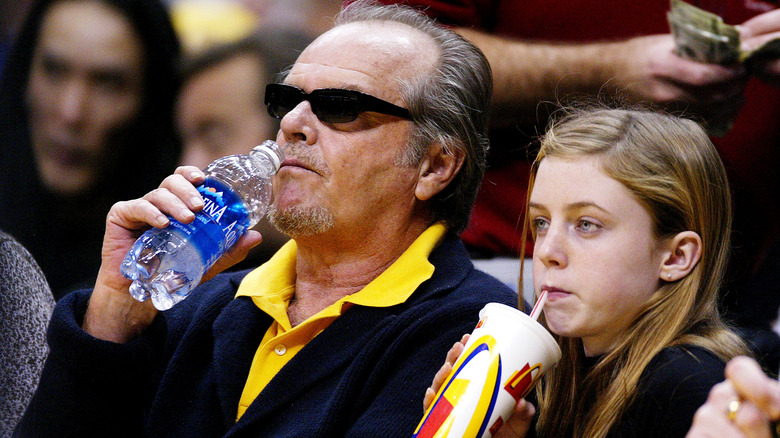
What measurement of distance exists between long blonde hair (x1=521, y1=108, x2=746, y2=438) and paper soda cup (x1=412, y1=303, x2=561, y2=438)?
0.71ft

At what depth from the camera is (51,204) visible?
2.77 meters

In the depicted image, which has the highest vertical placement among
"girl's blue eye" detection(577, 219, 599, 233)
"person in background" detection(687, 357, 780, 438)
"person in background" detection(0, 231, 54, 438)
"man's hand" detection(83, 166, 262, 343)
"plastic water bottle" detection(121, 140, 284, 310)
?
"person in background" detection(687, 357, 780, 438)

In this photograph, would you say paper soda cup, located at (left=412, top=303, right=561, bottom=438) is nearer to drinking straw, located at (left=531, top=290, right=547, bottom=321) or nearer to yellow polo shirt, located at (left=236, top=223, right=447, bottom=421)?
drinking straw, located at (left=531, top=290, right=547, bottom=321)

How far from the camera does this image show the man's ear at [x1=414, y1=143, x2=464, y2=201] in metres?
2.19

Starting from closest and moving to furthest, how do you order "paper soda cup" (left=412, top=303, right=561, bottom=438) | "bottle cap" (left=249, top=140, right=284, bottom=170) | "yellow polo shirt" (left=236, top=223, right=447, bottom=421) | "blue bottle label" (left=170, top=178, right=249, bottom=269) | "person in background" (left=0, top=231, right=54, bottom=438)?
"paper soda cup" (left=412, top=303, right=561, bottom=438) < "blue bottle label" (left=170, top=178, right=249, bottom=269) < "yellow polo shirt" (left=236, top=223, right=447, bottom=421) < "bottle cap" (left=249, top=140, right=284, bottom=170) < "person in background" (left=0, top=231, right=54, bottom=438)

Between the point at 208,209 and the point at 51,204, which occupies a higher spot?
the point at 208,209

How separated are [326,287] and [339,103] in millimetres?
451

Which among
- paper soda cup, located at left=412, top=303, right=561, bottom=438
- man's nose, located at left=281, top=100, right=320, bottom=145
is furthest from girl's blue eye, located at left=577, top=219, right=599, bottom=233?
man's nose, located at left=281, top=100, right=320, bottom=145

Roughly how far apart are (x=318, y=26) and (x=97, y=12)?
2.29 ft

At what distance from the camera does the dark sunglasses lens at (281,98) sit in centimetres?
214

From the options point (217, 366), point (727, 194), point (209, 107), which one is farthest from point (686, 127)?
point (209, 107)

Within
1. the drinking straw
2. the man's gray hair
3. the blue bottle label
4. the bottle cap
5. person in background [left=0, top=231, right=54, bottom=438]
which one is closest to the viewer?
the drinking straw

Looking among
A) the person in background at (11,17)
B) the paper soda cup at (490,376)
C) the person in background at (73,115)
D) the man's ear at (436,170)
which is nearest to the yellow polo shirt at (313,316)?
the man's ear at (436,170)

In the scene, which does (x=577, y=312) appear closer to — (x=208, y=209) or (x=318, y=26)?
(x=208, y=209)
